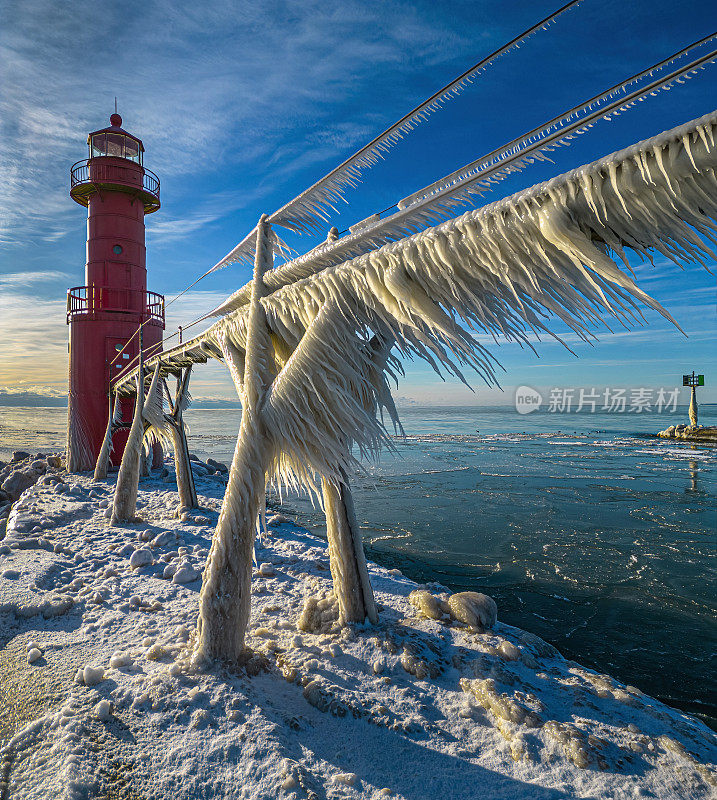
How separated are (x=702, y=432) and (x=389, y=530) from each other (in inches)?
1145

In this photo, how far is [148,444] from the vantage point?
1132 cm

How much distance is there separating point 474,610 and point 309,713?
2.39 meters

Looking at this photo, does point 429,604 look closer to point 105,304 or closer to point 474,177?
point 474,177

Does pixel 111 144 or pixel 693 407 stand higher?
pixel 111 144

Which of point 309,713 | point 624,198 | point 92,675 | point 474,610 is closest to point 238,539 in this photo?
point 309,713

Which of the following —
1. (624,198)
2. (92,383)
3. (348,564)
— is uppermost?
(624,198)

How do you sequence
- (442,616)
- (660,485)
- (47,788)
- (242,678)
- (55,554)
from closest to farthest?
1. (47,788)
2. (242,678)
3. (442,616)
4. (55,554)
5. (660,485)

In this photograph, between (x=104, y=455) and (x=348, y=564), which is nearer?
(x=348, y=564)

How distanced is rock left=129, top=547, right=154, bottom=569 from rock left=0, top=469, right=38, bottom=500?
34.4ft

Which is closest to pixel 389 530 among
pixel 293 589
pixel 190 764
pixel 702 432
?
pixel 293 589

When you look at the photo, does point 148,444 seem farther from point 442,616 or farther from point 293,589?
point 442,616

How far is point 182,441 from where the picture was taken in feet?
30.4

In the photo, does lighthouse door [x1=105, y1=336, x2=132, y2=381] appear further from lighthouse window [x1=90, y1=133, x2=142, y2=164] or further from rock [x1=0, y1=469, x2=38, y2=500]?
lighthouse window [x1=90, y1=133, x2=142, y2=164]

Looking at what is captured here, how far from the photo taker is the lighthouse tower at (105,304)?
14789 mm
